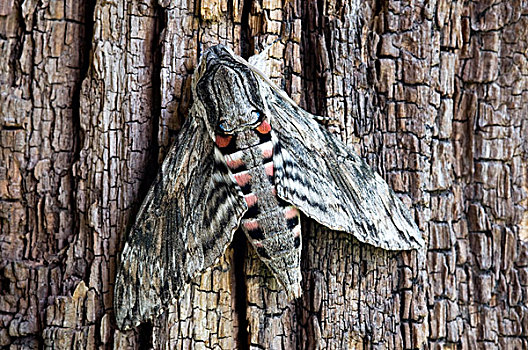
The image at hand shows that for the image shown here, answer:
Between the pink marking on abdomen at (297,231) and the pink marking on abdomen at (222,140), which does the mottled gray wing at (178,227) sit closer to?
the pink marking on abdomen at (222,140)

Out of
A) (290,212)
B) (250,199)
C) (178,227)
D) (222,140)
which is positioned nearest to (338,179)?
(290,212)

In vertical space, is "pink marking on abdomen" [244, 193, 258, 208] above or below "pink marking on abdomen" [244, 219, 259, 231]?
above

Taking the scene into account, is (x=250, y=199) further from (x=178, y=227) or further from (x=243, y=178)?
(x=178, y=227)

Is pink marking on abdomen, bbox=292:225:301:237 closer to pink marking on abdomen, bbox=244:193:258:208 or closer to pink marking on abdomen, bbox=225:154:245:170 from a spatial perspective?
pink marking on abdomen, bbox=244:193:258:208

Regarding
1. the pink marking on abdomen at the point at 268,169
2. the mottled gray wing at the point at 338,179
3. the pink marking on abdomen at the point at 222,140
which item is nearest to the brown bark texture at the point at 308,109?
the mottled gray wing at the point at 338,179

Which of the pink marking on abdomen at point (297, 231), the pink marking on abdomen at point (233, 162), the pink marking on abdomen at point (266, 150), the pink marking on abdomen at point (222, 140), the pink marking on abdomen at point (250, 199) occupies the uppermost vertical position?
the pink marking on abdomen at point (222, 140)

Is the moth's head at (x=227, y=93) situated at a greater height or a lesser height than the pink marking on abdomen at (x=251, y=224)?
greater

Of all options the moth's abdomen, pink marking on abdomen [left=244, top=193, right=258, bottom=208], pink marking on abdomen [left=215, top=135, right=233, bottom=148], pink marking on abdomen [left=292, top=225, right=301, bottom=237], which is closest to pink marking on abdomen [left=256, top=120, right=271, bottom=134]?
the moth's abdomen
